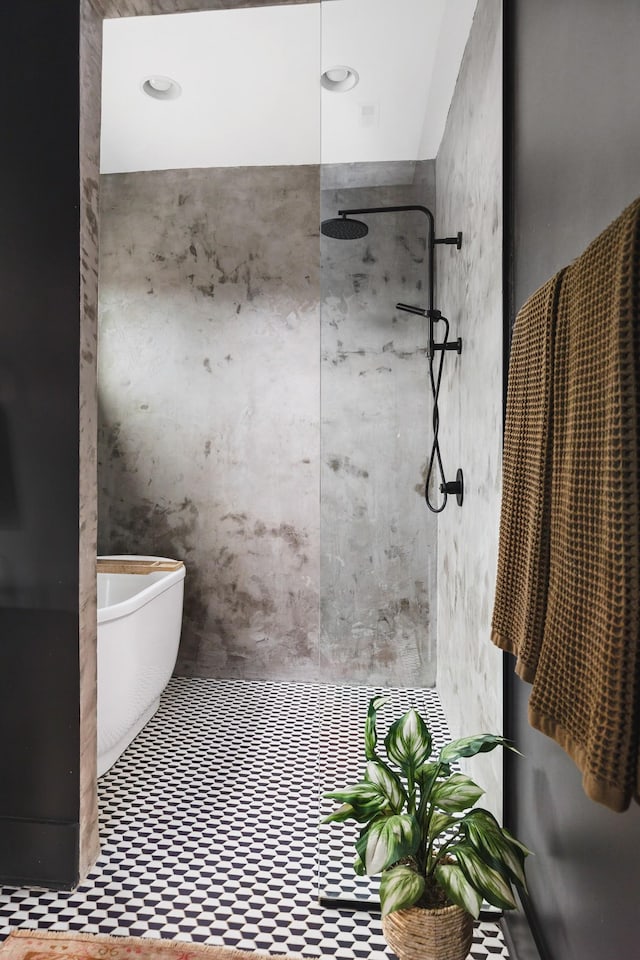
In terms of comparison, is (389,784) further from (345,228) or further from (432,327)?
(345,228)

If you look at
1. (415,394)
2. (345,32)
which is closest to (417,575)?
(415,394)

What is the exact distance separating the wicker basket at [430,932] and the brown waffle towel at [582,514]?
624 millimetres

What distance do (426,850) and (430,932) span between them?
16 cm

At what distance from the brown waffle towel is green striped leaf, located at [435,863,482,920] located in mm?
510

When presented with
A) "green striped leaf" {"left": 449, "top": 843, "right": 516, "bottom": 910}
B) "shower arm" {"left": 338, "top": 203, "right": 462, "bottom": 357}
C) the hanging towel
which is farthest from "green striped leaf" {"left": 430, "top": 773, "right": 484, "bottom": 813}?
"shower arm" {"left": 338, "top": 203, "right": 462, "bottom": 357}

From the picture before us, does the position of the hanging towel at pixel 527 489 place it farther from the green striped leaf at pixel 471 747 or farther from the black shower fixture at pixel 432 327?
the black shower fixture at pixel 432 327

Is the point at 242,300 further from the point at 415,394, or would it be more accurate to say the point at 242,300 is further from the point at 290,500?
the point at 415,394

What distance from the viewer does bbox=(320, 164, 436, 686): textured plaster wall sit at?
178 cm

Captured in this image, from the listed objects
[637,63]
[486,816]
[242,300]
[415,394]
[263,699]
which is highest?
[242,300]

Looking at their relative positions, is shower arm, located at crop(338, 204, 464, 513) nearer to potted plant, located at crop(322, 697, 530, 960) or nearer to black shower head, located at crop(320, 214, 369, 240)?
black shower head, located at crop(320, 214, 369, 240)

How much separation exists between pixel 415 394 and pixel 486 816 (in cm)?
99

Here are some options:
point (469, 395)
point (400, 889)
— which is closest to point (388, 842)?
point (400, 889)

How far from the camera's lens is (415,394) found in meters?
1.80

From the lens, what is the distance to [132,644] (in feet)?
8.89
